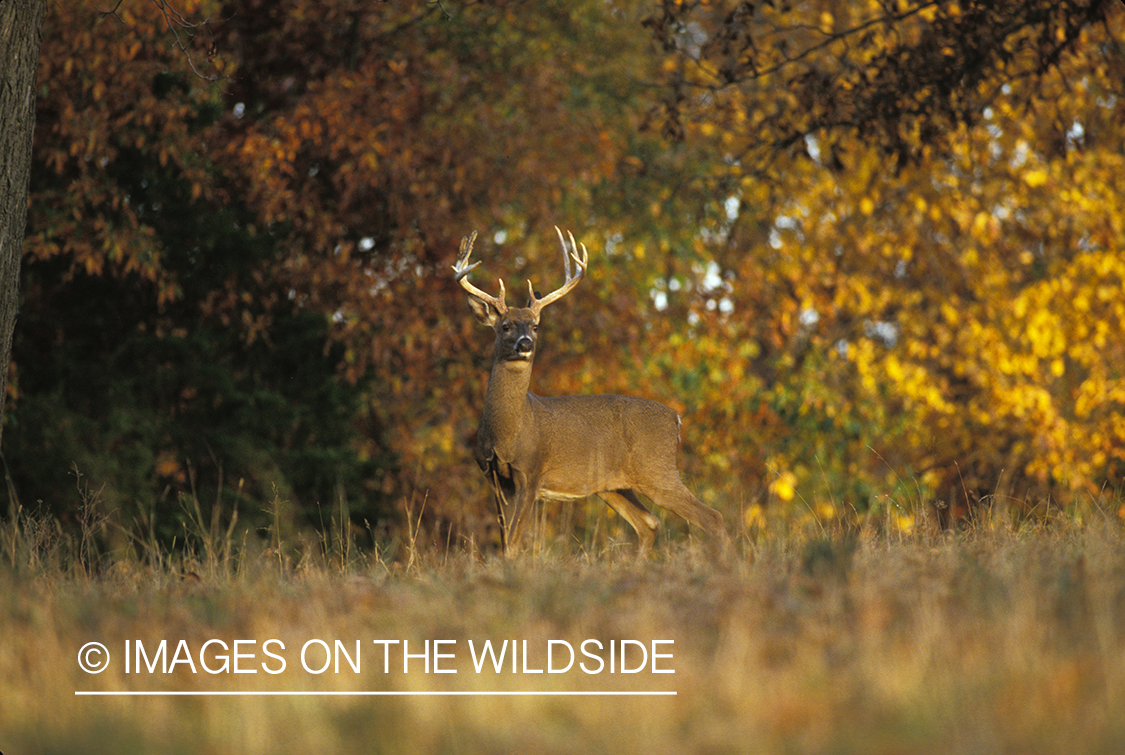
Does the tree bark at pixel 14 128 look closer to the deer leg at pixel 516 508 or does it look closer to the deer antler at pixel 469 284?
the deer antler at pixel 469 284

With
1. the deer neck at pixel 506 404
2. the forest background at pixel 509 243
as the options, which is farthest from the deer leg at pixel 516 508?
the forest background at pixel 509 243

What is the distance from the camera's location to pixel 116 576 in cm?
635

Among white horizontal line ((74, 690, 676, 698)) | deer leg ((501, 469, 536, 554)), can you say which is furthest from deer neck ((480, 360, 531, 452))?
white horizontal line ((74, 690, 676, 698))

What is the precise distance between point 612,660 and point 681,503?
3.88 metres

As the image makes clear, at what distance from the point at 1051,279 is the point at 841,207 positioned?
2.58 m

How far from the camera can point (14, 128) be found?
6062 millimetres

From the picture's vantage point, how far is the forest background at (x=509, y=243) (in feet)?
33.3

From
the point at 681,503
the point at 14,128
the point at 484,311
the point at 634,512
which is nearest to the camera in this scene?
the point at 14,128

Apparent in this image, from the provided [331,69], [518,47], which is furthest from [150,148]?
[518,47]

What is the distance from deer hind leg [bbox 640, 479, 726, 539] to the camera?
752 cm

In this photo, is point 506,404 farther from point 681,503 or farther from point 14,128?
point 14,128

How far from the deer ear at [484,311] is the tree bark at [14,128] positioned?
2.42m

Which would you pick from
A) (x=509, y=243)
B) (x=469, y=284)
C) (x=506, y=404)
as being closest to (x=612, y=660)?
(x=506, y=404)

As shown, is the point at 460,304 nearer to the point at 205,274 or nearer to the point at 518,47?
the point at 205,274
